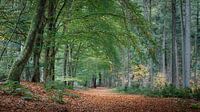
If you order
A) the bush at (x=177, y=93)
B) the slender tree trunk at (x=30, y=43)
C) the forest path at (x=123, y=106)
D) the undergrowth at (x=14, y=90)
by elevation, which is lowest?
the forest path at (x=123, y=106)

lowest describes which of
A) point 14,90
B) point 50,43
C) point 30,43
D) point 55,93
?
point 55,93

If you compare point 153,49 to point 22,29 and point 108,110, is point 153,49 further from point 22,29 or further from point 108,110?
point 22,29

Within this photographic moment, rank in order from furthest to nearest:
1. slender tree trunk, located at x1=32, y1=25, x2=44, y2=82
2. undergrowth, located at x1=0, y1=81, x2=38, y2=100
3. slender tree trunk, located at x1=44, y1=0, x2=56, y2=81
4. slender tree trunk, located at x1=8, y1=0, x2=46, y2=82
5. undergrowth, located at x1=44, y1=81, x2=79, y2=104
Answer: slender tree trunk, located at x1=32, y1=25, x2=44, y2=82 < slender tree trunk, located at x1=44, y1=0, x2=56, y2=81 < undergrowth, located at x1=44, y1=81, x2=79, y2=104 < slender tree trunk, located at x1=8, y1=0, x2=46, y2=82 < undergrowth, located at x1=0, y1=81, x2=38, y2=100

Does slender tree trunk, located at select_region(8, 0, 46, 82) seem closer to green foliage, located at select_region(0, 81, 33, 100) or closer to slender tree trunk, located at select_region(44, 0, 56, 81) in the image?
green foliage, located at select_region(0, 81, 33, 100)

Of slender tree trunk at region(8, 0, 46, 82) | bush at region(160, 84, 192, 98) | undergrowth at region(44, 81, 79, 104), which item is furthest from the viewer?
bush at region(160, 84, 192, 98)

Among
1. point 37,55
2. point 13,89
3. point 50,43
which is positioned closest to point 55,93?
point 13,89

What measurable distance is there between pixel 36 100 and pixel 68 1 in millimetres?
8794

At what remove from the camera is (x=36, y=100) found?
10.9 m

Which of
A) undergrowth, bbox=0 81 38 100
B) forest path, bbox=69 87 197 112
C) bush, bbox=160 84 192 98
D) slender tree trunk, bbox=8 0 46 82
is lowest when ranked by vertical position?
Answer: forest path, bbox=69 87 197 112

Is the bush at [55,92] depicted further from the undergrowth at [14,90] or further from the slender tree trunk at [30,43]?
the slender tree trunk at [30,43]

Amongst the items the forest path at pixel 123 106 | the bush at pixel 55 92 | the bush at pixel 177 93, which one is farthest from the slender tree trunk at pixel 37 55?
the bush at pixel 177 93

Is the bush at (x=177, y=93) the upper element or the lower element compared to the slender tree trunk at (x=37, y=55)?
lower

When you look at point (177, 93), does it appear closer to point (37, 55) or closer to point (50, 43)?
point (50, 43)

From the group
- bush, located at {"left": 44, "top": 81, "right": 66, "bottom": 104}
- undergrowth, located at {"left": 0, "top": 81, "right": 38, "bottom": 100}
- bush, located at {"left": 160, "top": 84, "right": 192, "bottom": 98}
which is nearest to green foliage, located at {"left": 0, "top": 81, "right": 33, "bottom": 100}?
undergrowth, located at {"left": 0, "top": 81, "right": 38, "bottom": 100}
